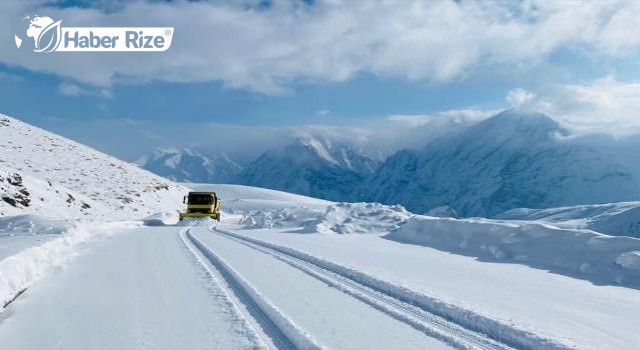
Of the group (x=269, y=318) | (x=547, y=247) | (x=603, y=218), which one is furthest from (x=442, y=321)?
(x=603, y=218)

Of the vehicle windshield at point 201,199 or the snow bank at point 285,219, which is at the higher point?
the vehicle windshield at point 201,199

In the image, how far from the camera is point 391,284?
10.8m

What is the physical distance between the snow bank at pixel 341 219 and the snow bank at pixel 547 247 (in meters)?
7.90

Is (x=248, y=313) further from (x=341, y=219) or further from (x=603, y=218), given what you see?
(x=603, y=218)

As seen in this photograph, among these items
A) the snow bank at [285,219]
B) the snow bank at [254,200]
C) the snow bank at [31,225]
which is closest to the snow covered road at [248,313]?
the snow bank at [31,225]

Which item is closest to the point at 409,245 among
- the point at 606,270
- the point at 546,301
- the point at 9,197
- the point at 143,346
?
the point at 606,270

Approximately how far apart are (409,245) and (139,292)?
14.4 m

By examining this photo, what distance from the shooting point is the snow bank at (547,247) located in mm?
13375

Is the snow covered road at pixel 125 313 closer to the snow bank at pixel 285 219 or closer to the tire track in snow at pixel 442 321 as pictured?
the tire track in snow at pixel 442 321

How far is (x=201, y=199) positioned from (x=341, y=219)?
1684cm

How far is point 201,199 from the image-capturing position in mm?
48000

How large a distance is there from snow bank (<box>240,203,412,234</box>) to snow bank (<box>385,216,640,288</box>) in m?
7.90

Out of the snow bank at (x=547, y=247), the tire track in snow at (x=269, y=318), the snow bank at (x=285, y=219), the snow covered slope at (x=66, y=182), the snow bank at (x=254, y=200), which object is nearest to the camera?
the tire track in snow at (x=269, y=318)

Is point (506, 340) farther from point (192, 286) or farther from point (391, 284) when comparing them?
point (192, 286)
